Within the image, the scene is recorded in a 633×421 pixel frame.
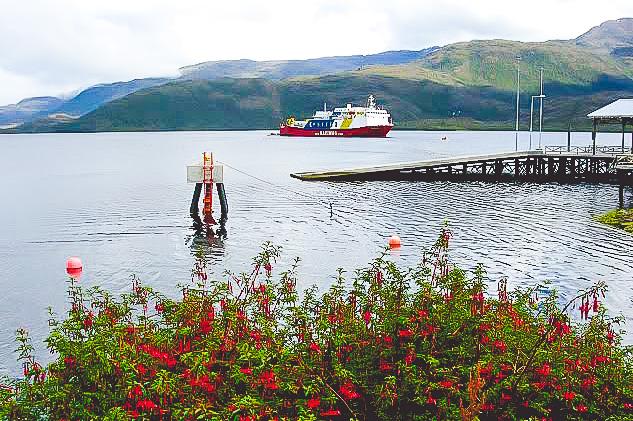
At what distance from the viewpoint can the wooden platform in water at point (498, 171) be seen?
2832 inches

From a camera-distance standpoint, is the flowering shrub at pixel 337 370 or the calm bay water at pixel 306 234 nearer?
the flowering shrub at pixel 337 370

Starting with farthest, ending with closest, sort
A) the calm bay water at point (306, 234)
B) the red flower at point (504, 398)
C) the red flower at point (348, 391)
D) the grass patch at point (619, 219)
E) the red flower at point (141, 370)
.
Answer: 1. the grass patch at point (619, 219)
2. the calm bay water at point (306, 234)
3. the red flower at point (504, 398)
4. the red flower at point (141, 370)
5. the red flower at point (348, 391)

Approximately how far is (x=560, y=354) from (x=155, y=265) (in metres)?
25.2

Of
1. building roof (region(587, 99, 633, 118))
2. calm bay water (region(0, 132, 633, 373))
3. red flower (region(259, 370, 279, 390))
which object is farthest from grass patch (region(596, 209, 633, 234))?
red flower (region(259, 370, 279, 390))

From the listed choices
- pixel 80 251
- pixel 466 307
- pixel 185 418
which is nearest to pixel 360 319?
pixel 466 307

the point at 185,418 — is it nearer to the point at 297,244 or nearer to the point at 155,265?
the point at 155,265

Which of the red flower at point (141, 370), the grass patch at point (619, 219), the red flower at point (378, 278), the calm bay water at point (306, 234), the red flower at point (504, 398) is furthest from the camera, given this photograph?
the grass patch at point (619, 219)

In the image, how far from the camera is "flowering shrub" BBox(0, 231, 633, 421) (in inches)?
371

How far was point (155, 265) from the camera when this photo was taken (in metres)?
33.5

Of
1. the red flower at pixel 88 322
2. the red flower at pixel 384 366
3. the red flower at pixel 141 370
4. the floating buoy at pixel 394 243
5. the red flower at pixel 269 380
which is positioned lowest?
the floating buoy at pixel 394 243

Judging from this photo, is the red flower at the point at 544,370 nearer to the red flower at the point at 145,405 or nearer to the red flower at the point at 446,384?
the red flower at the point at 446,384

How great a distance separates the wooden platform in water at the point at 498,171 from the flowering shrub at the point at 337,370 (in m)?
60.4

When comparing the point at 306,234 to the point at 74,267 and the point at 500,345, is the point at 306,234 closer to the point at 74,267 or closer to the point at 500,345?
the point at 74,267

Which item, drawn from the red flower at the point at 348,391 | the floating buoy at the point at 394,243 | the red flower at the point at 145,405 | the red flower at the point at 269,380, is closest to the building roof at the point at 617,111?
the floating buoy at the point at 394,243
